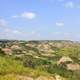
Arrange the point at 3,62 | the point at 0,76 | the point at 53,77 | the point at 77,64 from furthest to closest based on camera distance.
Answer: the point at 77,64 < the point at 3,62 < the point at 53,77 < the point at 0,76

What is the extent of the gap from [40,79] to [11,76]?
7.04 meters

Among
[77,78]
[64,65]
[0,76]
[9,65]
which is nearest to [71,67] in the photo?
[64,65]

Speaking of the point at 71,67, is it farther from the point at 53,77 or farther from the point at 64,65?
the point at 53,77

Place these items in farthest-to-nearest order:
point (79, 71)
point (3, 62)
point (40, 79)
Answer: point (79, 71)
point (3, 62)
point (40, 79)

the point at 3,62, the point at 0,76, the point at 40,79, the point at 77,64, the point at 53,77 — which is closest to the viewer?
the point at 0,76

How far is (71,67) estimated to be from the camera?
11762cm

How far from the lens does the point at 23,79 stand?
192ft

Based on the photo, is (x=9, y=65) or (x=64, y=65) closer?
(x=9, y=65)

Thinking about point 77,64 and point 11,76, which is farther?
point 77,64

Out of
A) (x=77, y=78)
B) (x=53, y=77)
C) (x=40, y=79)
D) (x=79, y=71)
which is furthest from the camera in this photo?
(x=79, y=71)

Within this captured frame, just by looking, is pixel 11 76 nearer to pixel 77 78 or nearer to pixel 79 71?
pixel 77 78

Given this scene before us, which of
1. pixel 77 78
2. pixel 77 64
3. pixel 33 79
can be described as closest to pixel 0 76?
pixel 33 79

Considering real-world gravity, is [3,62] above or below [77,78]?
above

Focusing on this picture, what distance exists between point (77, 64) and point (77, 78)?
98.6 ft
